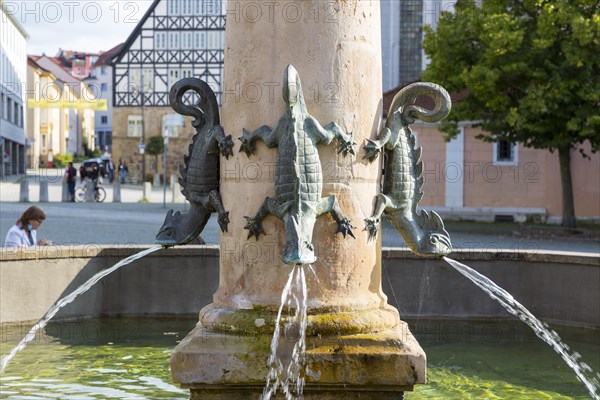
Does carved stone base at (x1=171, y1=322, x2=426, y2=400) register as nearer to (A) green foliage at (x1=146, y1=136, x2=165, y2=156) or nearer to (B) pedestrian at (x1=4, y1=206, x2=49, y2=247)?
(B) pedestrian at (x1=4, y1=206, x2=49, y2=247)

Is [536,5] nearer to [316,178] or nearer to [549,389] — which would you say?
[549,389]

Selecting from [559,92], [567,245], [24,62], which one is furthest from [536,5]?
[24,62]

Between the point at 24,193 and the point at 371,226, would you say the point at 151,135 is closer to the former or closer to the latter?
the point at 24,193

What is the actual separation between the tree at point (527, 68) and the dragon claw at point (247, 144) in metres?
19.7

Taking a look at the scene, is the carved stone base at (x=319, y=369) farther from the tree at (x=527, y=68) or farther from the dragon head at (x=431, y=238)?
the tree at (x=527, y=68)

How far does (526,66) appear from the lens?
24.8m

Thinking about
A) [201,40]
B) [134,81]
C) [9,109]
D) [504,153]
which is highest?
[201,40]

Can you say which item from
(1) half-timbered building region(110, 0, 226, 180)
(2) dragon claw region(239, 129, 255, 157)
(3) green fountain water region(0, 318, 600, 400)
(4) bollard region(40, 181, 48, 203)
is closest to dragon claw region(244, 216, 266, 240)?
(2) dragon claw region(239, 129, 255, 157)

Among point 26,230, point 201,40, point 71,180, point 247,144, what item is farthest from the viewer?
→ point 201,40

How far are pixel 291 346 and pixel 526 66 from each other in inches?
816

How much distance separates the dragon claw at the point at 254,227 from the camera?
5133 mm

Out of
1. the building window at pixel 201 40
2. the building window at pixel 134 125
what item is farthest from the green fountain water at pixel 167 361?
the building window at pixel 134 125

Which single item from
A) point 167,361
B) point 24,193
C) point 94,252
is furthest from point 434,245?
point 24,193

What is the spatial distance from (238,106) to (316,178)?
21.2 inches
